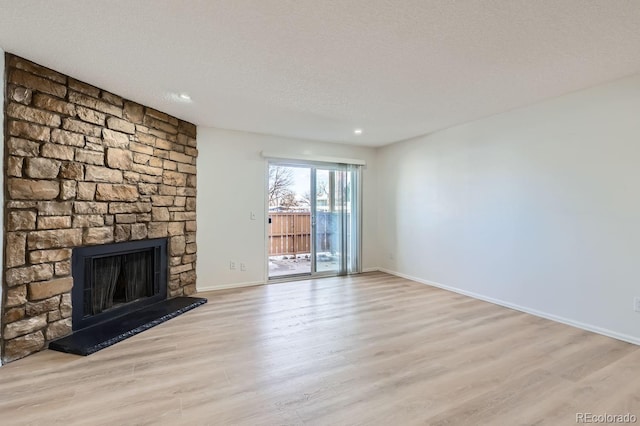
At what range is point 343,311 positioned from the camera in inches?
144

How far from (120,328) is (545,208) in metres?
4.56

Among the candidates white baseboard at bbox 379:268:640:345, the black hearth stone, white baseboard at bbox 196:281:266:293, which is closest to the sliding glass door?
white baseboard at bbox 196:281:266:293

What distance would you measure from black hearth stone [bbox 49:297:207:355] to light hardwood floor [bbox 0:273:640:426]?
0.08 m

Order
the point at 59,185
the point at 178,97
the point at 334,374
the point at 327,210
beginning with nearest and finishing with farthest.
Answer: the point at 334,374
the point at 59,185
the point at 178,97
the point at 327,210

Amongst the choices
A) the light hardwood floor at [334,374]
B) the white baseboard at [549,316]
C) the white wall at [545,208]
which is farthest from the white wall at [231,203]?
the white baseboard at [549,316]

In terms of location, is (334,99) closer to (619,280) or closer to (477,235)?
(477,235)

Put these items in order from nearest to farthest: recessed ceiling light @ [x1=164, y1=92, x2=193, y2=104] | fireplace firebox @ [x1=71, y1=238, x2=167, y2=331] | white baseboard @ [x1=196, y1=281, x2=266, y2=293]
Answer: fireplace firebox @ [x1=71, y1=238, x2=167, y2=331], recessed ceiling light @ [x1=164, y1=92, x2=193, y2=104], white baseboard @ [x1=196, y1=281, x2=266, y2=293]

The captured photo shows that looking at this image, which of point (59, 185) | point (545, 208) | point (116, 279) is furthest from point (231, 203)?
point (545, 208)

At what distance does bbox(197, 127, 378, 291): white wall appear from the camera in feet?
15.0

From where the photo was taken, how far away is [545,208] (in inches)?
137

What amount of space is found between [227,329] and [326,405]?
1.53 m

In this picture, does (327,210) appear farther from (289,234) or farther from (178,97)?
(178,97)

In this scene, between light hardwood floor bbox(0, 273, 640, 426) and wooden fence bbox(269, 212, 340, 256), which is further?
wooden fence bbox(269, 212, 340, 256)

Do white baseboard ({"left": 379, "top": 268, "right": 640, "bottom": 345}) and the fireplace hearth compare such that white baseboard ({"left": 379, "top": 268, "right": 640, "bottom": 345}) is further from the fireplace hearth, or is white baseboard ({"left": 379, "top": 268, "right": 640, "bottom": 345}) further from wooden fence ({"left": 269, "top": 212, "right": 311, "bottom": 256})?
the fireplace hearth
